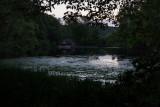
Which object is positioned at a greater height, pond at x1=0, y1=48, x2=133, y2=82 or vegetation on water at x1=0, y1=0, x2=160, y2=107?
vegetation on water at x1=0, y1=0, x2=160, y2=107

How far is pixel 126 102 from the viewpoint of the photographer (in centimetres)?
760

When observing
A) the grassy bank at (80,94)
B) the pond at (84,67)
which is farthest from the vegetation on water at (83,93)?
the pond at (84,67)

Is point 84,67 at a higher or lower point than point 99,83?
lower

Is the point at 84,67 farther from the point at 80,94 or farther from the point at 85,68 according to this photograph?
the point at 80,94

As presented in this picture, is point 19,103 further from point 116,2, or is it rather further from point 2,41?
point 2,41

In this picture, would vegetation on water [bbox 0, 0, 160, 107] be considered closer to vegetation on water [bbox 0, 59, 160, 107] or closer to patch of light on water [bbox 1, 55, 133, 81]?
vegetation on water [bbox 0, 59, 160, 107]


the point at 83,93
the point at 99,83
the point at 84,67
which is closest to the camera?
the point at 83,93

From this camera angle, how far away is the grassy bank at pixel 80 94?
764cm

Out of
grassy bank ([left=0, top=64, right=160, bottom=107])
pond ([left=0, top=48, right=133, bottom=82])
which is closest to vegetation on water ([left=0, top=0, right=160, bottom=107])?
grassy bank ([left=0, top=64, right=160, bottom=107])

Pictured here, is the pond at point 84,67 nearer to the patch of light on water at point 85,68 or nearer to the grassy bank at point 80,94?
the patch of light on water at point 85,68

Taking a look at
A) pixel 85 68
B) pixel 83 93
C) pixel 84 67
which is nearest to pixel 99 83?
pixel 83 93

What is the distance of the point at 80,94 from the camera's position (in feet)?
28.7

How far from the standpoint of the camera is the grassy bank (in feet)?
25.1

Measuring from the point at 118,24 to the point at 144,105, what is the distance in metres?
4.84
